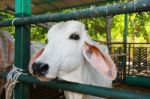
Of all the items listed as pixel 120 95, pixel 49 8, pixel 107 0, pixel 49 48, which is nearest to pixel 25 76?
pixel 49 48

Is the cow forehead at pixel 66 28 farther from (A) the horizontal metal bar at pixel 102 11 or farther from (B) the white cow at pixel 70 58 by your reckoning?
(A) the horizontal metal bar at pixel 102 11

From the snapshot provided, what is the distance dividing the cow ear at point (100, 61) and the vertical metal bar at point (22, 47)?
0.43 m

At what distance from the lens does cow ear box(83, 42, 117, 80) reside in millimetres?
1822

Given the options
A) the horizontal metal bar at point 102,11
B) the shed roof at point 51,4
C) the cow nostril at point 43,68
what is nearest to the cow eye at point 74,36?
the horizontal metal bar at point 102,11

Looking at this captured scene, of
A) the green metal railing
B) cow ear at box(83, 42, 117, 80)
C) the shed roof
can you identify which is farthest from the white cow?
the shed roof

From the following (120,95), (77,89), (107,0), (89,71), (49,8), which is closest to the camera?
(120,95)

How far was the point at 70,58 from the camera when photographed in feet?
6.47

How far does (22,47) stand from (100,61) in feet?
1.94

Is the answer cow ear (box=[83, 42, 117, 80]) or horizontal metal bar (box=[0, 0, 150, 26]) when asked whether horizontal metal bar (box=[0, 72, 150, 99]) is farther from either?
horizontal metal bar (box=[0, 0, 150, 26])

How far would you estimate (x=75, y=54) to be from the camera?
2.03 metres

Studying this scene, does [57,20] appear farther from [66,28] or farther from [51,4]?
[51,4]

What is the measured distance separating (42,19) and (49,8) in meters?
3.43

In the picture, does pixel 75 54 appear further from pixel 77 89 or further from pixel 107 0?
pixel 107 0

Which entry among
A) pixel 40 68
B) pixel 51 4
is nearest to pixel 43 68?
pixel 40 68
